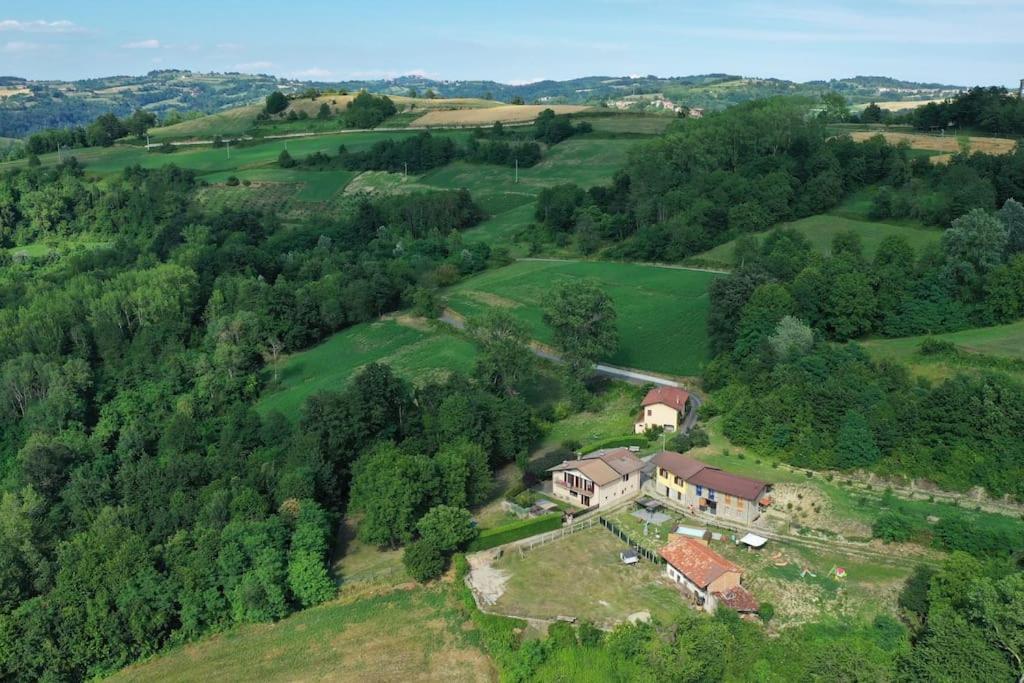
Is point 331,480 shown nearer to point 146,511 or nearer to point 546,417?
point 146,511

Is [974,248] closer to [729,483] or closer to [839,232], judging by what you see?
[839,232]

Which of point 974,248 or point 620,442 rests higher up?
point 974,248

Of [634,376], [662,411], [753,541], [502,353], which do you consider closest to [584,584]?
[753,541]

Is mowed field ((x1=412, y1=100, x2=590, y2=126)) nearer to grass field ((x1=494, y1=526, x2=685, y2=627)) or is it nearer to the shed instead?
grass field ((x1=494, y1=526, x2=685, y2=627))

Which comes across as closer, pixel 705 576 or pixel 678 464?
pixel 705 576

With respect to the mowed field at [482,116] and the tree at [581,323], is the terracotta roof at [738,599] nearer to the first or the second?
the tree at [581,323]

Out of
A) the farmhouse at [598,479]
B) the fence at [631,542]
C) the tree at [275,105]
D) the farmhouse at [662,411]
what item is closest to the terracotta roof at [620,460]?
the farmhouse at [598,479]

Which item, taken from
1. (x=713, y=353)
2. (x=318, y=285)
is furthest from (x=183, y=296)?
(x=713, y=353)
